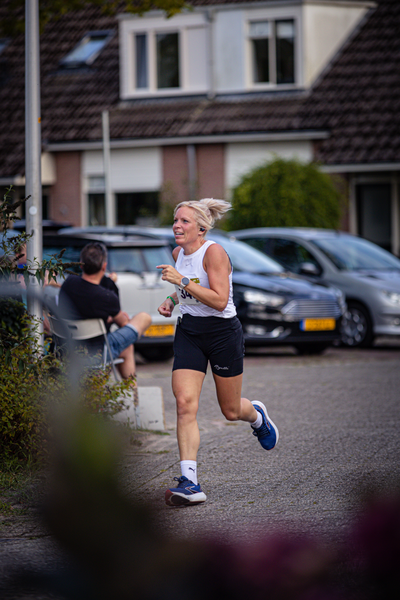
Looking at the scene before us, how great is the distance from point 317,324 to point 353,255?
7.47 ft

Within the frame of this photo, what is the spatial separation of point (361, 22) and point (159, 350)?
47.6 ft

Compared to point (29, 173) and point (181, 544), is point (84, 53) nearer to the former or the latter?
point (29, 173)

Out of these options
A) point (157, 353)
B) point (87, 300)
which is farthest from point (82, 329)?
point (157, 353)

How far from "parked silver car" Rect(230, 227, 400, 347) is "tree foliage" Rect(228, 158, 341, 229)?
124 inches

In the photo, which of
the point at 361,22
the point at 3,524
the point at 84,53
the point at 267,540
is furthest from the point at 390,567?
the point at 84,53

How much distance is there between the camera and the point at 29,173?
687cm

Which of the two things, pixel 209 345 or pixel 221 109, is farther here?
pixel 221 109

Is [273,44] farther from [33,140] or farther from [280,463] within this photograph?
[280,463]

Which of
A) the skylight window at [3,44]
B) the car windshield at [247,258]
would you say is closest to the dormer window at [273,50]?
the skylight window at [3,44]

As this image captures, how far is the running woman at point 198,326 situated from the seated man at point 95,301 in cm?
208

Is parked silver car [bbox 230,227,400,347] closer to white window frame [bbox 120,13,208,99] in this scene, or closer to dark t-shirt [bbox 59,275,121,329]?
dark t-shirt [bbox 59,275,121,329]

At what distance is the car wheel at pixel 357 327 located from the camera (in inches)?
554

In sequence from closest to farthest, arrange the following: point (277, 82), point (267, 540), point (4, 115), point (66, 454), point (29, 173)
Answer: point (66, 454) → point (267, 540) → point (29, 173) → point (277, 82) → point (4, 115)

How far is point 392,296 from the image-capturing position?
45.3 feet
